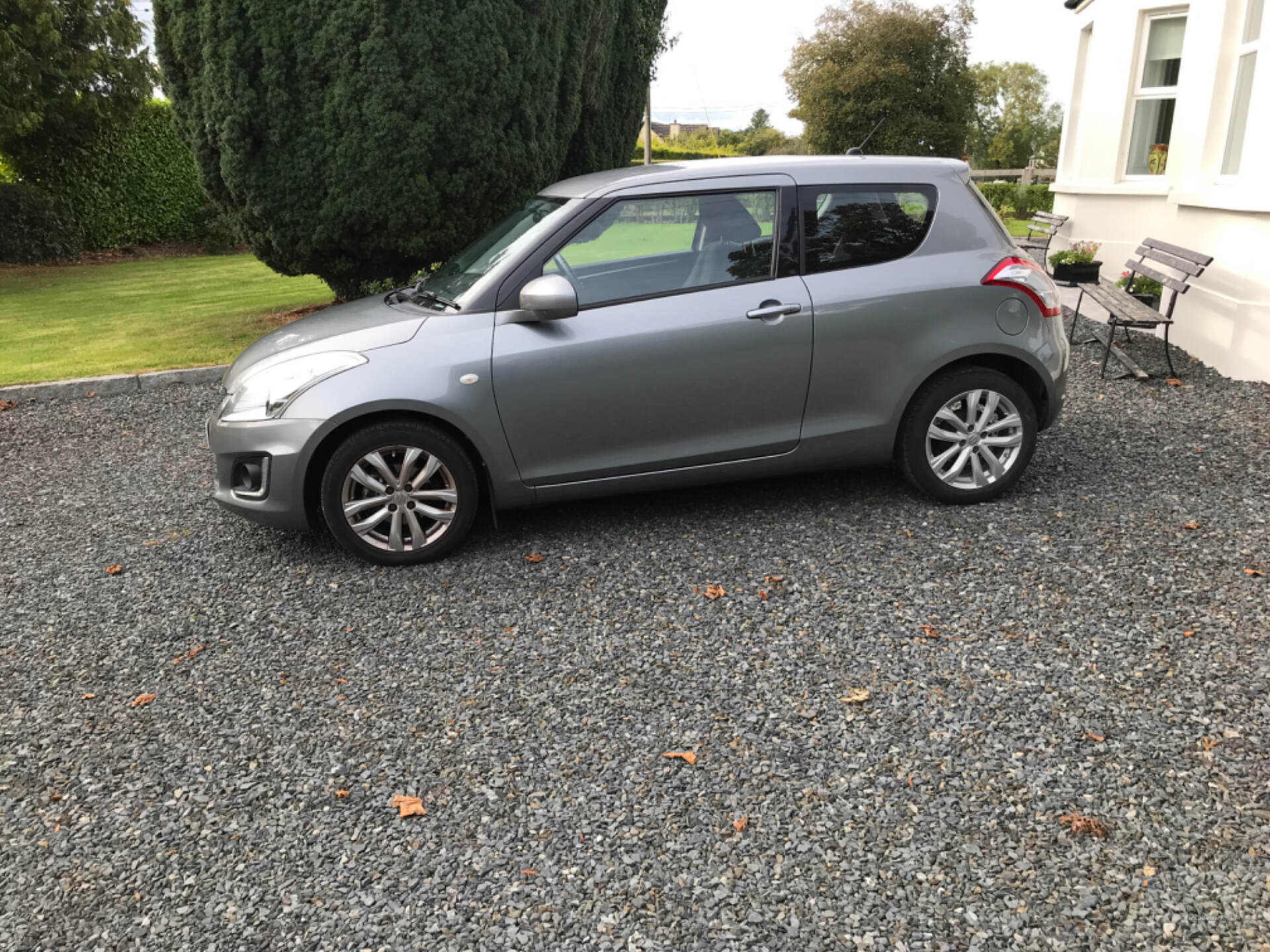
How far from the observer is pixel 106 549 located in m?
5.12

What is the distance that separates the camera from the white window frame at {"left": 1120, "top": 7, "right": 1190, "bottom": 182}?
463 inches

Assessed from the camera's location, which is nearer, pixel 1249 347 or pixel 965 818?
pixel 965 818

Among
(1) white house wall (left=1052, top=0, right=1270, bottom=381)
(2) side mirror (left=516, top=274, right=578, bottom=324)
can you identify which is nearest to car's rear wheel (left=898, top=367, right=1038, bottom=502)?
(2) side mirror (left=516, top=274, right=578, bottom=324)

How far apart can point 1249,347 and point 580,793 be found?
7033 millimetres

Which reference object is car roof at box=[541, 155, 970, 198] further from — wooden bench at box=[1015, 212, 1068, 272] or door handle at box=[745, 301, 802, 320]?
wooden bench at box=[1015, 212, 1068, 272]

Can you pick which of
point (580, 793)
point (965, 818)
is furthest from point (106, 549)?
point (965, 818)

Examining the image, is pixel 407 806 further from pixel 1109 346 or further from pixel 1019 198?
pixel 1019 198

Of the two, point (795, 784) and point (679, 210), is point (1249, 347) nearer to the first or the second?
point (679, 210)

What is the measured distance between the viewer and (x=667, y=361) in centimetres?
460

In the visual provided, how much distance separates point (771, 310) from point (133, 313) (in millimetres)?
11397

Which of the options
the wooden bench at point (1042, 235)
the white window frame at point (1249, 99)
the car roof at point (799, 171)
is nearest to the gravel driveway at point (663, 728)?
the car roof at point (799, 171)

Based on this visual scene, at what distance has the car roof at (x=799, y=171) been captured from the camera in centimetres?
486

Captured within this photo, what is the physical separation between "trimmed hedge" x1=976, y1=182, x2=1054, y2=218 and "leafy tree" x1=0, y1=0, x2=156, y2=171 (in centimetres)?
2407

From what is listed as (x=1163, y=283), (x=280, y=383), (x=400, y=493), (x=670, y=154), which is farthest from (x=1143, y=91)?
(x=670, y=154)
